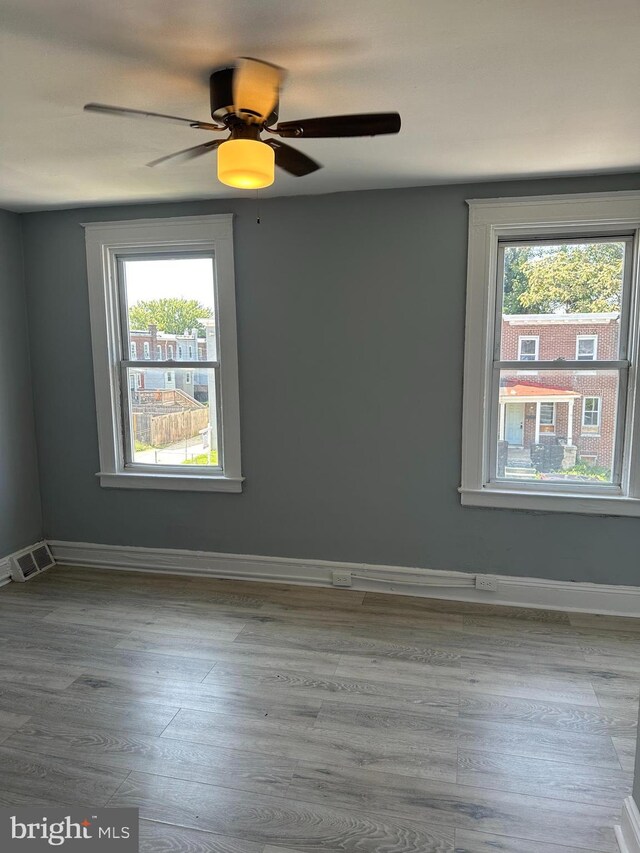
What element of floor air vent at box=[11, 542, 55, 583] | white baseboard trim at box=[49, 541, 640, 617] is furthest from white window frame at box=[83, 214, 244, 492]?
floor air vent at box=[11, 542, 55, 583]

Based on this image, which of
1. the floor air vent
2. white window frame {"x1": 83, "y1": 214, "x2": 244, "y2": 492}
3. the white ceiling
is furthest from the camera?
the floor air vent

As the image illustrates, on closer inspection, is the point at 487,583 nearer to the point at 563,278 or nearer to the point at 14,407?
the point at 563,278

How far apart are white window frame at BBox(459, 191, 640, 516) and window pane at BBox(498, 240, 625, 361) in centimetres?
7

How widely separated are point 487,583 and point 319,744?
5.26ft

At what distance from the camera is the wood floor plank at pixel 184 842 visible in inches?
64.5

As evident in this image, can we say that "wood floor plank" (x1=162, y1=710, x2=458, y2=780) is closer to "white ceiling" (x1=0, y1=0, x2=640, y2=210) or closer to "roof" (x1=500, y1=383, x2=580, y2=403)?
"roof" (x1=500, y1=383, x2=580, y2=403)

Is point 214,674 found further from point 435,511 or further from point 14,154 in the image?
point 14,154

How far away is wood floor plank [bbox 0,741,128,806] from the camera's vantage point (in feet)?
6.02

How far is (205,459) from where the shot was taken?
3.72 m

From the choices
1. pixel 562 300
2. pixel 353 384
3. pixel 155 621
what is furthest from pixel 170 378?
pixel 562 300

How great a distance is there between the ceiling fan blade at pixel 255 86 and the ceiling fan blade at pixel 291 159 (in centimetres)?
10

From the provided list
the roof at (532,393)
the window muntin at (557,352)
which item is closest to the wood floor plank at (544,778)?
the window muntin at (557,352)

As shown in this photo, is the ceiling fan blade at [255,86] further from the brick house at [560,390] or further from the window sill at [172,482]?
the window sill at [172,482]

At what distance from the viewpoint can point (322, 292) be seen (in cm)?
331
